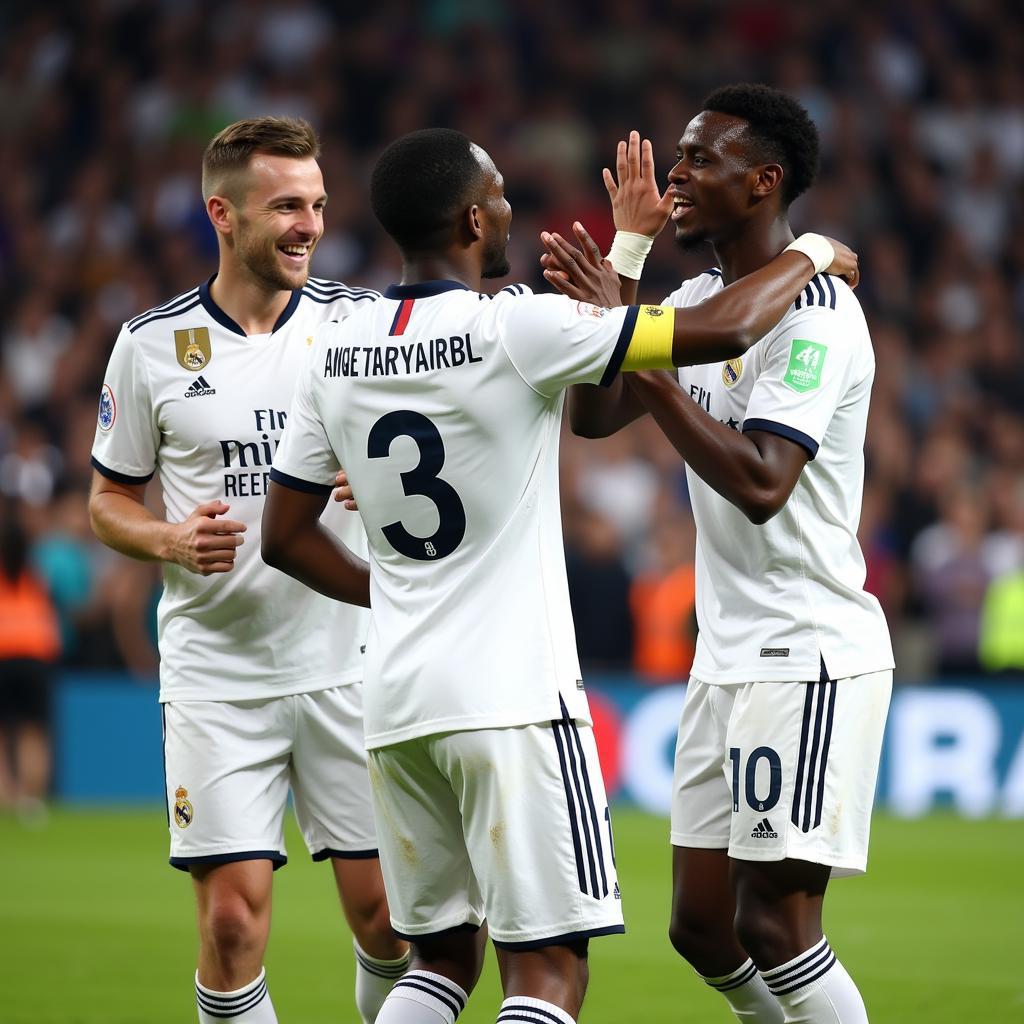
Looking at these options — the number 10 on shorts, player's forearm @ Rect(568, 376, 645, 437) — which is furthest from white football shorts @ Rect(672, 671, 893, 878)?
player's forearm @ Rect(568, 376, 645, 437)

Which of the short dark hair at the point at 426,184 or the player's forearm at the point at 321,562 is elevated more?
the short dark hair at the point at 426,184

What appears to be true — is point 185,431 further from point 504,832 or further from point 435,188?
Result: point 504,832

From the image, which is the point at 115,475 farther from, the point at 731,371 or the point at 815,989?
the point at 815,989

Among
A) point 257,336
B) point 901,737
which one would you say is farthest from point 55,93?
point 257,336

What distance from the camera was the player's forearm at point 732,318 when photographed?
157 inches

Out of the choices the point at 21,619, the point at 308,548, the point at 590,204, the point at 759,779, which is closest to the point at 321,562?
the point at 308,548

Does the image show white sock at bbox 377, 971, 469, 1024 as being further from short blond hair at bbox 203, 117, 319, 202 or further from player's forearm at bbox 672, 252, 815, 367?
short blond hair at bbox 203, 117, 319, 202

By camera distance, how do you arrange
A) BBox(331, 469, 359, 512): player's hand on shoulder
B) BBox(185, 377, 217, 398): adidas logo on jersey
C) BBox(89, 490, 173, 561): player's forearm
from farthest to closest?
BBox(185, 377, 217, 398): adidas logo on jersey
BBox(89, 490, 173, 561): player's forearm
BBox(331, 469, 359, 512): player's hand on shoulder

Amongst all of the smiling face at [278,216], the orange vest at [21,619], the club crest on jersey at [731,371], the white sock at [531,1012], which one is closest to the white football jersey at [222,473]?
the smiling face at [278,216]

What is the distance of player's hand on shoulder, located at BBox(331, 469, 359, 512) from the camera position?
173 inches

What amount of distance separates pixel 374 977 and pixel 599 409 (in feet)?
6.17

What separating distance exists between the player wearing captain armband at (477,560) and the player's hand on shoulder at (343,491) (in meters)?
0.20

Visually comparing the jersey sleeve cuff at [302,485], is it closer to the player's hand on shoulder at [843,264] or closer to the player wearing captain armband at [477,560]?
the player wearing captain armband at [477,560]

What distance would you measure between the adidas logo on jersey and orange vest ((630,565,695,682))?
321 inches
